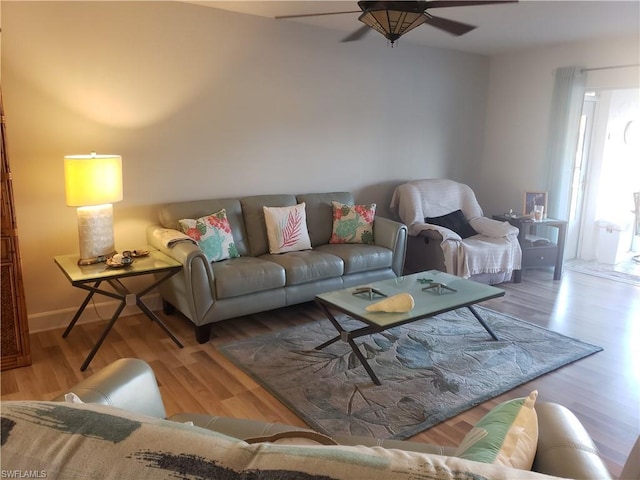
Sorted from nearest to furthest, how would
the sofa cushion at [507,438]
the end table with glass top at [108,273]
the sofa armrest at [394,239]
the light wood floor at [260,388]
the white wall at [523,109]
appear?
the sofa cushion at [507,438] < the light wood floor at [260,388] < the end table with glass top at [108,273] < the sofa armrest at [394,239] < the white wall at [523,109]

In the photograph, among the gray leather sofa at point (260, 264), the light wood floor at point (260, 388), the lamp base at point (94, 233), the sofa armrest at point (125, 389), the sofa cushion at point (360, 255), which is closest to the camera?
the sofa armrest at point (125, 389)

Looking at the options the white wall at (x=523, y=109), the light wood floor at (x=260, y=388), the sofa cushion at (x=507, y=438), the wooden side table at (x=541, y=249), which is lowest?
the light wood floor at (x=260, y=388)

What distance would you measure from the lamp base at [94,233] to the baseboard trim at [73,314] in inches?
26.3

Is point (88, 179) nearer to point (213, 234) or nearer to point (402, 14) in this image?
point (213, 234)

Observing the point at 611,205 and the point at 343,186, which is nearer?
the point at 343,186

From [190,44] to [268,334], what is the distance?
2413 mm

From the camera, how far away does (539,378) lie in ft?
9.54

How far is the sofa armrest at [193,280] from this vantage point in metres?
3.16

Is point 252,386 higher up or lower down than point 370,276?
lower down

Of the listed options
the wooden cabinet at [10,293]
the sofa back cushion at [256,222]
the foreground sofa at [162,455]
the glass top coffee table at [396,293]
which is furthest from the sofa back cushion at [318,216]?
the foreground sofa at [162,455]

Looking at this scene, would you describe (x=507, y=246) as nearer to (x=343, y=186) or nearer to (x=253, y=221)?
(x=343, y=186)

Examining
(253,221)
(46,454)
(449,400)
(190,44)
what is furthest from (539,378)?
(190,44)

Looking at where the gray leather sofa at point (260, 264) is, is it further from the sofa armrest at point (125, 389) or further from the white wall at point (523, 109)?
the white wall at point (523, 109)

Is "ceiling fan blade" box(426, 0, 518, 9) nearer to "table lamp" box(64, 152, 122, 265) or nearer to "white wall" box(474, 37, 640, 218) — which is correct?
Answer: "table lamp" box(64, 152, 122, 265)
